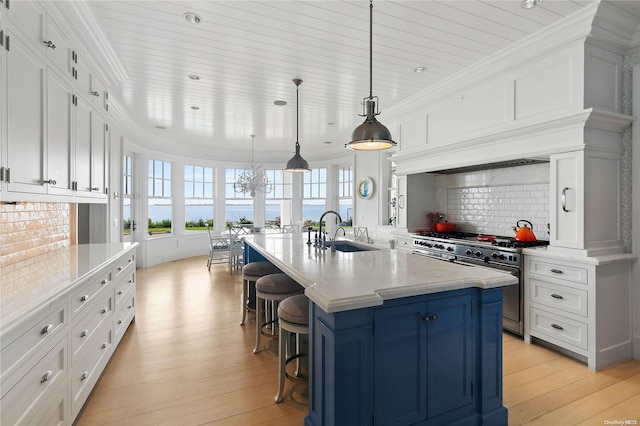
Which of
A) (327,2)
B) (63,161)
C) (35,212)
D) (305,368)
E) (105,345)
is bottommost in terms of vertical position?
(305,368)

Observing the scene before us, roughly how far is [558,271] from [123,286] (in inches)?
161

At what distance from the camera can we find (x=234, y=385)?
96.8 inches

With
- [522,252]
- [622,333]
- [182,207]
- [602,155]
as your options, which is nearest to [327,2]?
[602,155]

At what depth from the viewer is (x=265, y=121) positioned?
19.2 feet

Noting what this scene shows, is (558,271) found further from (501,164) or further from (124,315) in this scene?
(124,315)

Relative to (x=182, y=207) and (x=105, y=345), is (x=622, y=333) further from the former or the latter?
(x=182, y=207)

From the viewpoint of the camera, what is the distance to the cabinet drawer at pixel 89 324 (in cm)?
198

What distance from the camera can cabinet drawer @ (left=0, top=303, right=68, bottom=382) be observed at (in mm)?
1273

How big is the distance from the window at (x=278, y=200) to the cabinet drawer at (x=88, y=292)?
259 inches

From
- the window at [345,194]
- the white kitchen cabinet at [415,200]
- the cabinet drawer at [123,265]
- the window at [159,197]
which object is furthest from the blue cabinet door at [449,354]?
the window at [159,197]

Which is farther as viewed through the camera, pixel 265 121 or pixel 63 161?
pixel 265 121

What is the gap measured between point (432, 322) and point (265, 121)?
4922mm

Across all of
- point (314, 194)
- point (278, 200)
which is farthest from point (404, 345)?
point (278, 200)

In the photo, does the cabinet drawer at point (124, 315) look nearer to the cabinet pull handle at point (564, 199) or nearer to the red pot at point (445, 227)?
the red pot at point (445, 227)
